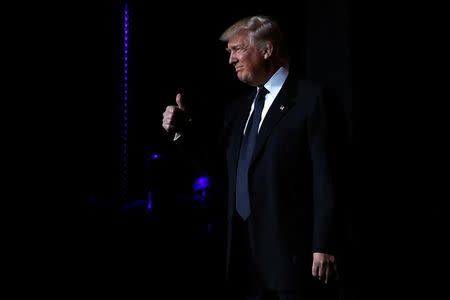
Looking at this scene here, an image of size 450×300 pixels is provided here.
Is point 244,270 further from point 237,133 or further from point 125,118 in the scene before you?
point 125,118

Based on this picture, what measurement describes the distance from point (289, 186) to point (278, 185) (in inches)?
1.4

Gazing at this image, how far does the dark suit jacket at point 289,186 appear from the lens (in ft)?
5.09

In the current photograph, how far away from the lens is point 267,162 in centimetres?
160

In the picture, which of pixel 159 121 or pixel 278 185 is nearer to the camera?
pixel 278 185

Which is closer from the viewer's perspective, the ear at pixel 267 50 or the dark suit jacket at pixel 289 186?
the dark suit jacket at pixel 289 186

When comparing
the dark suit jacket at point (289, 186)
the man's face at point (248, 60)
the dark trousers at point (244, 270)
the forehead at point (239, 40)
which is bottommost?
the dark trousers at point (244, 270)

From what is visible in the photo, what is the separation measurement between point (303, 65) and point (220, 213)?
142 cm

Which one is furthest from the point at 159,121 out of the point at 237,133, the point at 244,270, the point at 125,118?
the point at 244,270

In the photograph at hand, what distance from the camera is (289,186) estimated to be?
1578 millimetres

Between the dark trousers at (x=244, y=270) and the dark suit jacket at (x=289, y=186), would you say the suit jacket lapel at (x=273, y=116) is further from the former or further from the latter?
the dark trousers at (x=244, y=270)

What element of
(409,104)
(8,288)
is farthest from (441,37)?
(8,288)

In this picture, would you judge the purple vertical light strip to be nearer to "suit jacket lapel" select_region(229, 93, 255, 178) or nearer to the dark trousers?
"suit jacket lapel" select_region(229, 93, 255, 178)

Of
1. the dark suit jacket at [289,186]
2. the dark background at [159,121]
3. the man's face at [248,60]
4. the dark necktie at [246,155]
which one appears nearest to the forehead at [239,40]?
the man's face at [248,60]

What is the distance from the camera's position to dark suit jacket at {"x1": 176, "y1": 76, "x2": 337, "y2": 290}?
61.1 inches
